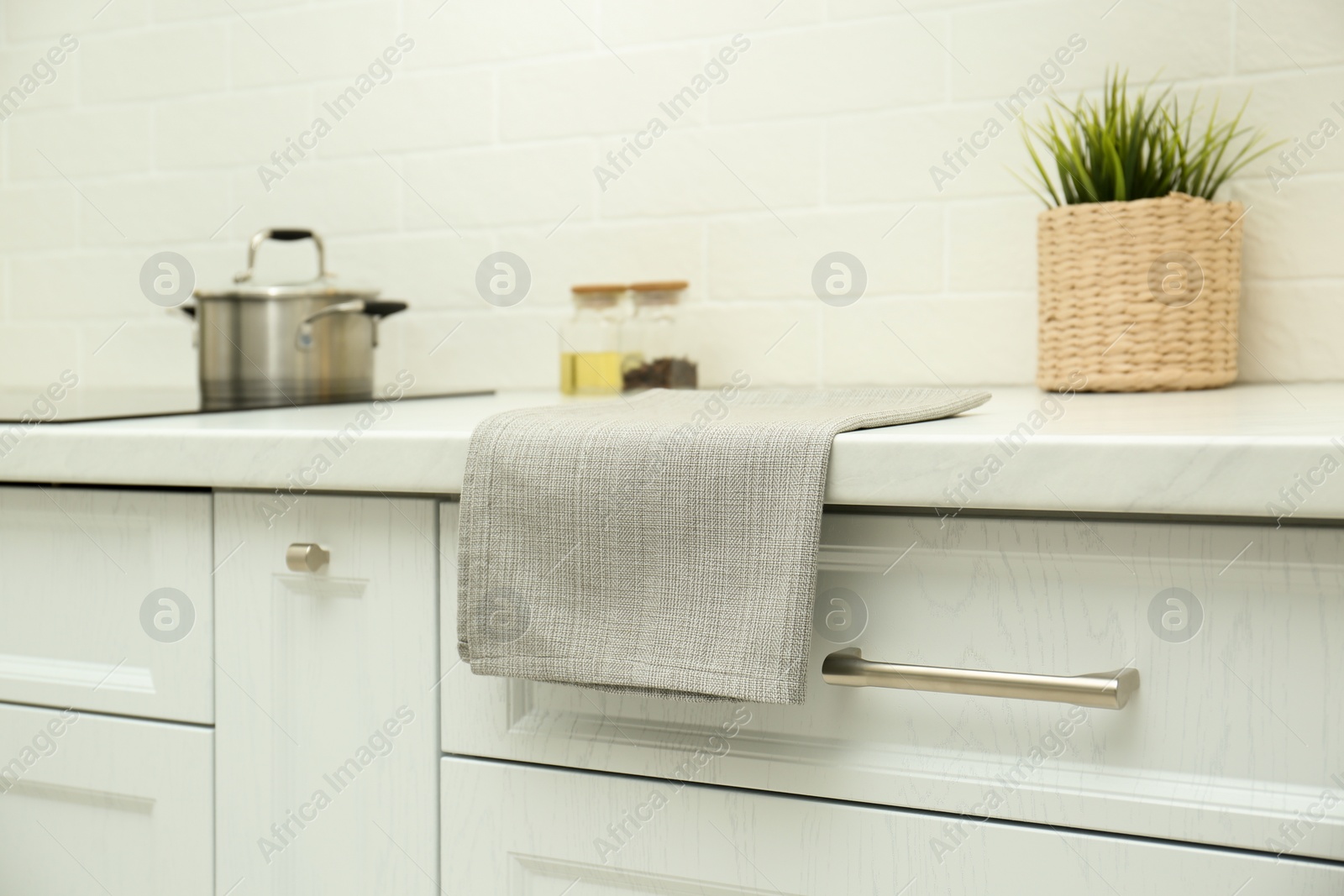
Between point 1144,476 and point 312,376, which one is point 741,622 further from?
point 312,376

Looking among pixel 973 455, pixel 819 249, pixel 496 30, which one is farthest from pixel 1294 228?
pixel 496 30

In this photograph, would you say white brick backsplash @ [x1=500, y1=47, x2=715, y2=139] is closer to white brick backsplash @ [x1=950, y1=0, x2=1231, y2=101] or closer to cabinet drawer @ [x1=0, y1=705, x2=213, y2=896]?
white brick backsplash @ [x1=950, y1=0, x2=1231, y2=101]

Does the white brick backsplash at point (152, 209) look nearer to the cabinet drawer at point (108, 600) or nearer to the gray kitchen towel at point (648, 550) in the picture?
the cabinet drawer at point (108, 600)

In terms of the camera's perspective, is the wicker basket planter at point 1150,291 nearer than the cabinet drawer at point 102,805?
No

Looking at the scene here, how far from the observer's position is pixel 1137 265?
99cm

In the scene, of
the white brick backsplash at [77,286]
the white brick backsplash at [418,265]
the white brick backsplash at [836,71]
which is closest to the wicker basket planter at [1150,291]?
the white brick backsplash at [836,71]

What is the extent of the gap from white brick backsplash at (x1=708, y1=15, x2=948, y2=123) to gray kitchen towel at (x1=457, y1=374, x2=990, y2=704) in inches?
26.7

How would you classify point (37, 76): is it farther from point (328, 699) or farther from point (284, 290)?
point (328, 699)

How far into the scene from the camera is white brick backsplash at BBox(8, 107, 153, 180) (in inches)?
62.7

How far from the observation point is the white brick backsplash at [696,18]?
1253 millimetres

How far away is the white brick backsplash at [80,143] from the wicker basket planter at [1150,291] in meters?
1.30

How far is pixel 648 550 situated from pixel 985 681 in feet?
0.63

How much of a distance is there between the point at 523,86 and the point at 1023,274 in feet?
2.18

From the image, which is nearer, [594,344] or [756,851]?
[756,851]
